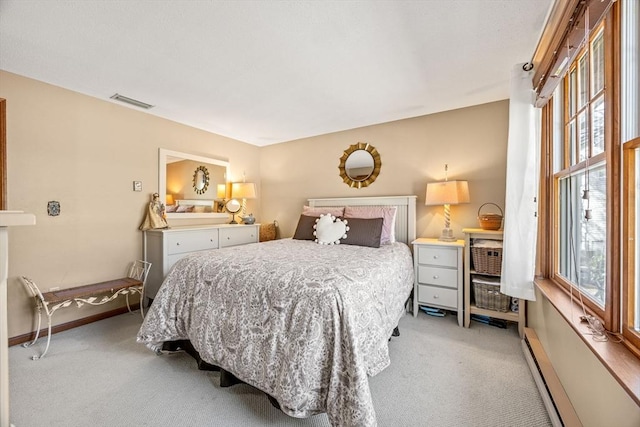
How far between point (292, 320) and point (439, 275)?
1.87 m

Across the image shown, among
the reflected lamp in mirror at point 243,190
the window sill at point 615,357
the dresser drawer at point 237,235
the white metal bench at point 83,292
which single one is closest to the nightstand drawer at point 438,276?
the window sill at point 615,357

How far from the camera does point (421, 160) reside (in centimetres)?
327

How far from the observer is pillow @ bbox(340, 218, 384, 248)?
271 cm

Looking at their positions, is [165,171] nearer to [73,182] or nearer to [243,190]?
[73,182]

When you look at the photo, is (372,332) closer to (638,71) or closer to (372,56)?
(638,71)

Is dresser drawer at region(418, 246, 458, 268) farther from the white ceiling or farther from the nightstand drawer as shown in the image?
the white ceiling

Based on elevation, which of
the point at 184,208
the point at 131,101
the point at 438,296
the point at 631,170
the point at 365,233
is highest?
the point at 131,101

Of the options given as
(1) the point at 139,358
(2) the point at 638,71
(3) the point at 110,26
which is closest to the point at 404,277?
(2) the point at 638,71

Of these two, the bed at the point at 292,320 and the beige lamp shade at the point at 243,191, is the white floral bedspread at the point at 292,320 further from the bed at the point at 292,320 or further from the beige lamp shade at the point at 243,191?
the beige lamp shade at the point at 243,191

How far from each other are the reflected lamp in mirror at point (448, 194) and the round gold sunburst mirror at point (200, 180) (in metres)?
2.99

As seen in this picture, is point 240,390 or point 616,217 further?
point 240,390

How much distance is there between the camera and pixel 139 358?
2.04 m

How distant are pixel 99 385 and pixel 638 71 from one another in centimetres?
321

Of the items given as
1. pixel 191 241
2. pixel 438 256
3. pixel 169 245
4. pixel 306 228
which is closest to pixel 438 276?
pixel 438 256
